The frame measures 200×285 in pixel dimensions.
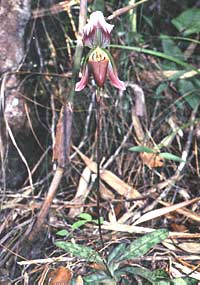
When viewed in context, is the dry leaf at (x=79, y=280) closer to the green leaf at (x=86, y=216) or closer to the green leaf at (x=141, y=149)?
the green leaf at (x=86, y=216)

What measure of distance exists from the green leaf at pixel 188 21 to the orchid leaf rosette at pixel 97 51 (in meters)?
0.83

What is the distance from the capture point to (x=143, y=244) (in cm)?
129

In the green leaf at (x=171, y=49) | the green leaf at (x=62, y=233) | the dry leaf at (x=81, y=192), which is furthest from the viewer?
the green leaf at (x=171, y=49)

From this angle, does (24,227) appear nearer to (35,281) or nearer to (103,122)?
(35,281)

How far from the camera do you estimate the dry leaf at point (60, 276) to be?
1241 mm

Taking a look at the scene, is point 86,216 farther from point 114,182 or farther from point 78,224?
point 114,182

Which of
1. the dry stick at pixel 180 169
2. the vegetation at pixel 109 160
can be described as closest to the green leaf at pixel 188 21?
the vegetation at pixel 109 160

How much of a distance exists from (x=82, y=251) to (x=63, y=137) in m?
0.36

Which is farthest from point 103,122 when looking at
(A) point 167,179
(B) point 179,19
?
(B) point 179,19

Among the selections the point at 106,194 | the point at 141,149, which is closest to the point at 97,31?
the point at 141,149

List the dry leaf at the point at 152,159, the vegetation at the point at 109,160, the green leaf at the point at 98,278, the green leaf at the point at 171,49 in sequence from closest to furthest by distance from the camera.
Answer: the green leaf at the point at 98,278
the vegetation at the point at 109,160
the dry leaf at the point at 152,159
the green leaf at the point at 171,49

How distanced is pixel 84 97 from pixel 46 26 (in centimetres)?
31

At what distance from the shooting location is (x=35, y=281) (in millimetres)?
1283

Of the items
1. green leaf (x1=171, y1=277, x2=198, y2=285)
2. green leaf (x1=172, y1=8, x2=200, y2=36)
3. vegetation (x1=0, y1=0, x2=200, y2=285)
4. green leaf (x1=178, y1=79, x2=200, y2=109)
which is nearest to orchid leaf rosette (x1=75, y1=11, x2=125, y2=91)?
vegetation (x1=0, y1=0, x2=200, y2=285)
